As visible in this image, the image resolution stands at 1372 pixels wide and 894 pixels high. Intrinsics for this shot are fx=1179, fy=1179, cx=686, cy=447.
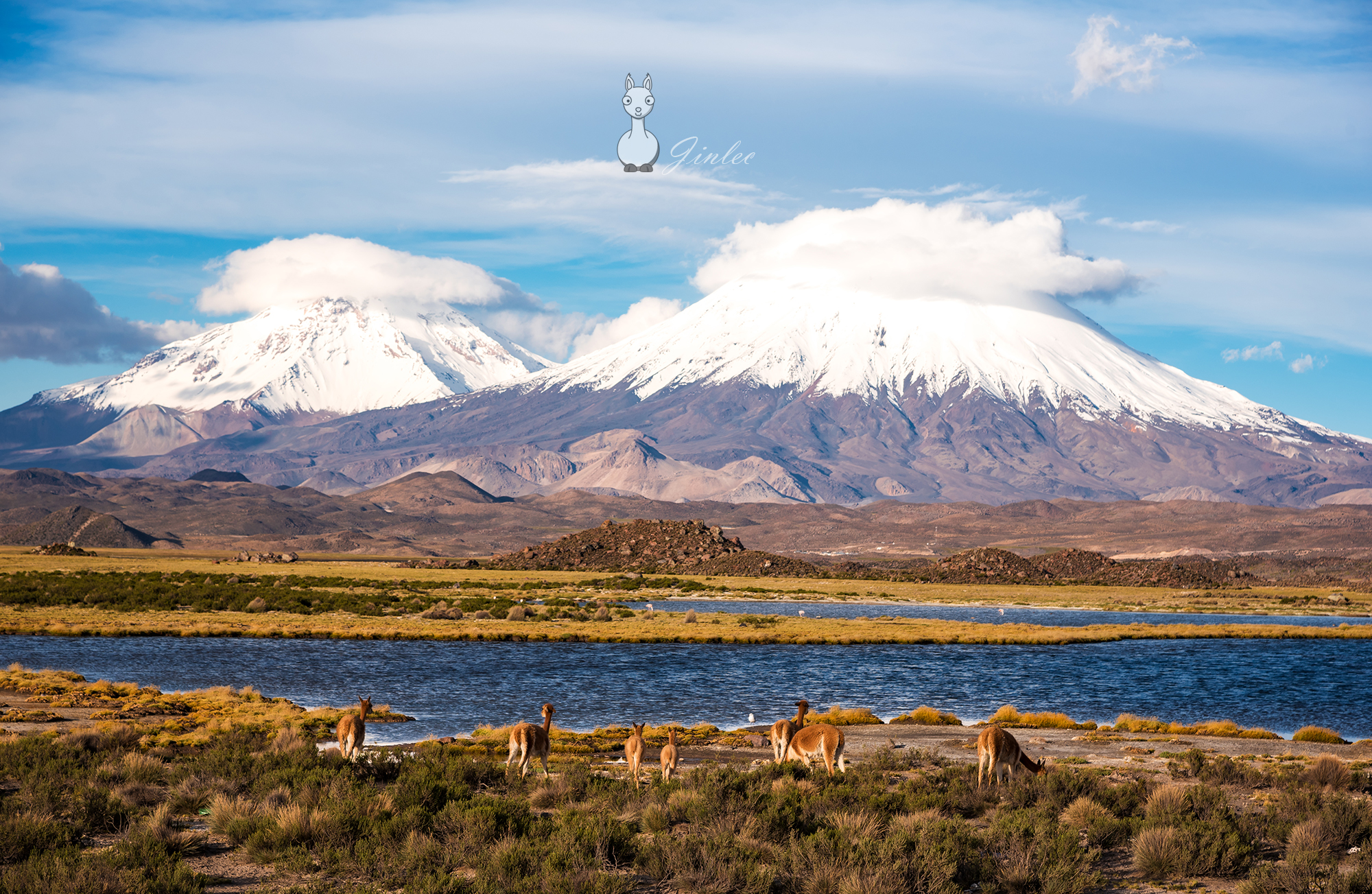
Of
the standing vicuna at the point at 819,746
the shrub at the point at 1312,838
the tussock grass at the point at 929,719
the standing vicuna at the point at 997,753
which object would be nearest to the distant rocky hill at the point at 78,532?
the tussock grass at the point at 929,719

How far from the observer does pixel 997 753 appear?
1803 centimetres

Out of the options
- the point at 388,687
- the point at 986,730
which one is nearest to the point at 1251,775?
the point at 986,730

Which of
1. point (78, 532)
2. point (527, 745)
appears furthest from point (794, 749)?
point (78, 532)

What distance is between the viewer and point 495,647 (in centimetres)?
4762

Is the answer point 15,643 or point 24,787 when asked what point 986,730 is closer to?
point 24,787

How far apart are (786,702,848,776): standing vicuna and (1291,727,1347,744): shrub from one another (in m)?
14.3

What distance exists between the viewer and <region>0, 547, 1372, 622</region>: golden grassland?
88.4 m

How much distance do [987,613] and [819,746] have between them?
210 ft

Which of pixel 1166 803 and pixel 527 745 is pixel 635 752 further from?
pixel 1166 803

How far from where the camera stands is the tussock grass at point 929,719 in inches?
1123

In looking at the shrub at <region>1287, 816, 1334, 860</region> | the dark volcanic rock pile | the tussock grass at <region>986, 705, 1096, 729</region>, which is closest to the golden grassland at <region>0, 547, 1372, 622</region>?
the dark volcanic rock pile

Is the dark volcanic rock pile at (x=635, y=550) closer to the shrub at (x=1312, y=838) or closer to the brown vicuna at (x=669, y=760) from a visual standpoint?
the brown vicuna at (x=669, y=760)

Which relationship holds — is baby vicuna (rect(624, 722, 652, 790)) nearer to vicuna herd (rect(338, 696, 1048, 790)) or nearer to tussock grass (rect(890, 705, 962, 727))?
vicuna herd (rect(338, 696, 1048, 790))

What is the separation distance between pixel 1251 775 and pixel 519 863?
13768 mm
